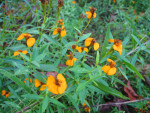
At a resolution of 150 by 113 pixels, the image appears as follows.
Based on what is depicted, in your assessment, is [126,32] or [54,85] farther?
[126,32]

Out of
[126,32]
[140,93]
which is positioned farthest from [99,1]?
[140,93]

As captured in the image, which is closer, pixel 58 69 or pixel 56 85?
pixel 56 85

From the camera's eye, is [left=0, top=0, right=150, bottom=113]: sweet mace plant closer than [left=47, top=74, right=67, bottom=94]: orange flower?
No

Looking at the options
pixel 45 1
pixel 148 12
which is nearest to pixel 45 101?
pixel 45 1

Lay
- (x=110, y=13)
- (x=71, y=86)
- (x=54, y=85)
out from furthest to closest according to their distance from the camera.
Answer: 1. (x=110, y=13)
2. (x=71, y=86)
3. (x=54, y=85)

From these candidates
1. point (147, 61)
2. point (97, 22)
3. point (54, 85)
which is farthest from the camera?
point (97, 22)

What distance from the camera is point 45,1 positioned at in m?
1.21

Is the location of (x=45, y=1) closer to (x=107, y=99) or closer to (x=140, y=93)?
(x=107, y=99)

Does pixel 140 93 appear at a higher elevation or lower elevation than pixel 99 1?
lower

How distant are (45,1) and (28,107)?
101 centimetres

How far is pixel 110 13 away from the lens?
3.83m

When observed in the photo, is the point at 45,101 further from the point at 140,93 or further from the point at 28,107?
the point at 140,93

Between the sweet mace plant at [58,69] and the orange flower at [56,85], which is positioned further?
the sweet mace plant at [58,69]

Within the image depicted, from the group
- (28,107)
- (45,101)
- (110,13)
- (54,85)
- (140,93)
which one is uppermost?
(110,13)
